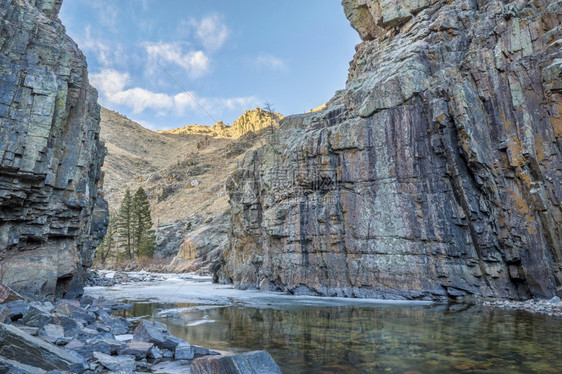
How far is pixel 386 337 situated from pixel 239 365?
5885mm

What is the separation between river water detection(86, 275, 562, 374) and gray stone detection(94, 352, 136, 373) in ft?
9.50

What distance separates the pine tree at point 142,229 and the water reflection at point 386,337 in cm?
4129

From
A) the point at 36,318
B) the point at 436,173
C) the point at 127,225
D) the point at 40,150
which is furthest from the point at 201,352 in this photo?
the point at 127,225

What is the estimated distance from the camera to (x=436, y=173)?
2198cm

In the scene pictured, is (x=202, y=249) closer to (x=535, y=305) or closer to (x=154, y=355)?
(x=535, y=305)

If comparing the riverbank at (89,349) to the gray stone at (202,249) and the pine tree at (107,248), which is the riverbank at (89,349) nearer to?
the gray stone at (202,249)

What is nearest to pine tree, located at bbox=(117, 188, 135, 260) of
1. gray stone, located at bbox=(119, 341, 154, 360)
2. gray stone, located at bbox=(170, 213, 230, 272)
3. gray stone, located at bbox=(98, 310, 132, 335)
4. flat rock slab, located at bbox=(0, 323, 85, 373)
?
gray stone, located at bbox=(170, 213, 230, 272)

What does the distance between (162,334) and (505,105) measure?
21.2m

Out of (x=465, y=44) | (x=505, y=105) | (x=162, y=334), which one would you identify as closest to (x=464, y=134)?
(x=505, y=105)

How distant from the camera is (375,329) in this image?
Answer: 11.9 m

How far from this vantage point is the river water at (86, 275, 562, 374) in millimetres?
7867

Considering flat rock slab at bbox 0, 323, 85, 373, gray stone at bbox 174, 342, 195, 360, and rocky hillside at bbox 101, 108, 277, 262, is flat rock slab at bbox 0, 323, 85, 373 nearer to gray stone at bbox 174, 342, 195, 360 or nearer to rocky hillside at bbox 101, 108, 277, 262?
gray stone at bbox 174, 342, 195, 360

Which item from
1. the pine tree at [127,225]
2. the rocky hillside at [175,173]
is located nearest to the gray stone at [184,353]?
the rocky hillside at [175,173]

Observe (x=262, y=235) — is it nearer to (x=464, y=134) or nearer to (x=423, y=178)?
(x=423, y=178)
